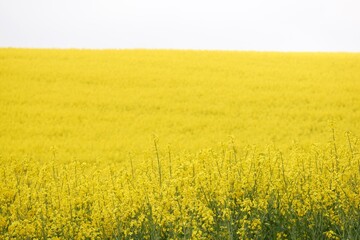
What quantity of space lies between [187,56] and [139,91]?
22.6 ft

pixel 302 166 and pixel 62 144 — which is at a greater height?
pixel 302 166

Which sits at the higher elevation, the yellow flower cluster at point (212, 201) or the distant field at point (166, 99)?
the yellow flower cluster at point (212, 201)

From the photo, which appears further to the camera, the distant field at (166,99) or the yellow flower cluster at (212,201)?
the distant field at (166,99)

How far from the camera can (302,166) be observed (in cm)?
605

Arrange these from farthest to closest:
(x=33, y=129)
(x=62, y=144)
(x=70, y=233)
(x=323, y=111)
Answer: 1. (x=323, y=111)
2. (x=33, y=129)
3. (x=62, y=144)
4. (x=70, y=233)

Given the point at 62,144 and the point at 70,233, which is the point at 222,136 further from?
the point at 70,233

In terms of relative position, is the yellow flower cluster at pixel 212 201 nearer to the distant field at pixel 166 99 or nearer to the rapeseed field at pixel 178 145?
the rapeseed field at pixel 178 145

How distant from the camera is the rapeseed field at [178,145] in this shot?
5.09m

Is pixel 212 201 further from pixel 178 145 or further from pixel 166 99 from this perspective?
pixel 166 99

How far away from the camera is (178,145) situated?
12.0m

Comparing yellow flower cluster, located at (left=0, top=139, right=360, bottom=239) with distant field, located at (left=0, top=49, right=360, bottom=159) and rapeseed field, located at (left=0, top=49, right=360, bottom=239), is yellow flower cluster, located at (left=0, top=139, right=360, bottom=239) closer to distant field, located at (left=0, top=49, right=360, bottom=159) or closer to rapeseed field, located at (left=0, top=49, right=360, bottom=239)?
rapeseed field, located at (left=0, top=49, right=360, bottom=239)

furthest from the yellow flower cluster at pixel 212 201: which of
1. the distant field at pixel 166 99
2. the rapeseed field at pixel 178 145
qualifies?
the distant field at pixel 166 99

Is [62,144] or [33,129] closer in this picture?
[62,144]

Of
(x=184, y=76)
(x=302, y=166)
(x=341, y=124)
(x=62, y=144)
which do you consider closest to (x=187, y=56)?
(x=184, y=76)
